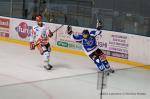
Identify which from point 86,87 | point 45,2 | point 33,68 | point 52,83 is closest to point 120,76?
point 86,87

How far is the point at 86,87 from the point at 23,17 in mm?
10509

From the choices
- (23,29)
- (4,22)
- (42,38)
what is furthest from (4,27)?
(42,38)

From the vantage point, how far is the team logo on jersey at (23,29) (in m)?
15.7

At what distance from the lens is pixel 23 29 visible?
51.9 ft

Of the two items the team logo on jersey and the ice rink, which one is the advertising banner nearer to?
the team logo on jersey

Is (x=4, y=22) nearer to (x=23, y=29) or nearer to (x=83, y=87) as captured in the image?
(x=23, y=29)

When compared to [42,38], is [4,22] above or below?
above

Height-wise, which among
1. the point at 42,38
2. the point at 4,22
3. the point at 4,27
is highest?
the point at 4,22

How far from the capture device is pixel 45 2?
1573cm

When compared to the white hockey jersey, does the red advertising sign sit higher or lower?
higher

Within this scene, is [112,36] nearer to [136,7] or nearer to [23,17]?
[136,7]

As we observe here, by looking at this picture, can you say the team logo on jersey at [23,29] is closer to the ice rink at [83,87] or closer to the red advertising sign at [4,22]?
the red advertising sign at [4,22]

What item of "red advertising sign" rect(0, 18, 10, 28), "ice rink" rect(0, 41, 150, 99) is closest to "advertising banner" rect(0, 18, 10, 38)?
"red advertising sign" rect(0, 18, 10, 28)

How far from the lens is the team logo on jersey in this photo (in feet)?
51.4
